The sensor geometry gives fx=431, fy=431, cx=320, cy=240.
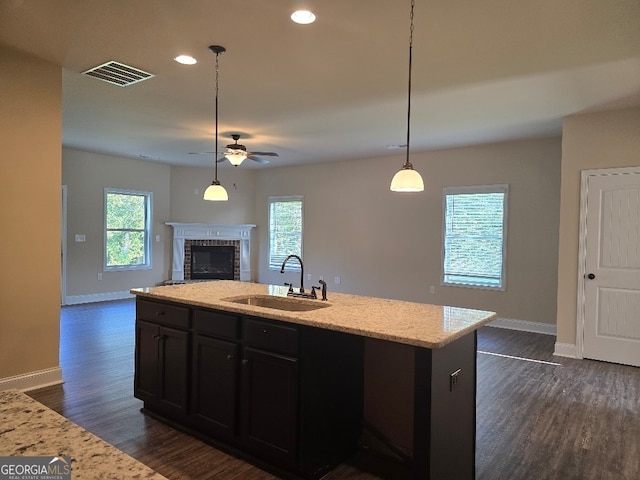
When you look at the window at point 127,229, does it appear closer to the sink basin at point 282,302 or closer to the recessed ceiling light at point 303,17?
the sink basin at point 282,302

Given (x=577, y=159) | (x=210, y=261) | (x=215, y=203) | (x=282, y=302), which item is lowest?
(x=210, y=261)

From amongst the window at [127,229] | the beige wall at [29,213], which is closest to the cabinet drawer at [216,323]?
the beige wall at [29,213]

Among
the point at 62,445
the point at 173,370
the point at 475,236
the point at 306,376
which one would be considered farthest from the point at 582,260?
the point at 62,445

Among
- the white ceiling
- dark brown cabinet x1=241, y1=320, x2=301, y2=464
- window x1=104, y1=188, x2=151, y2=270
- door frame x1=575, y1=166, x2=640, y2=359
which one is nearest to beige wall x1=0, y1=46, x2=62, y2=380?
the white ceiling

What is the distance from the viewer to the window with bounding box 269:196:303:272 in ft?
29.7

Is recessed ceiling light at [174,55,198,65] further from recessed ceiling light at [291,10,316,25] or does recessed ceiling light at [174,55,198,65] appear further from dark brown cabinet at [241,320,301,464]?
dark brown cabinet at [241,320,301,464]

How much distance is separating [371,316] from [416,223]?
16.9 feet

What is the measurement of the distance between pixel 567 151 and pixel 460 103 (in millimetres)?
1496

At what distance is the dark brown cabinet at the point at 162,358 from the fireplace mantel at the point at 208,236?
19.6ft

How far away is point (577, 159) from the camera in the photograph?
482 cm

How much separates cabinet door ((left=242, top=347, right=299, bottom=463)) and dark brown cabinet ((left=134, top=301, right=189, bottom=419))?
1.89 ft

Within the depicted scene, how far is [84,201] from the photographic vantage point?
7.59m

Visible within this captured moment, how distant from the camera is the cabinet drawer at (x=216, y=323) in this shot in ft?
8.58

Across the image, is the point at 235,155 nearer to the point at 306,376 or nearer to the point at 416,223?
the point at 416,223
